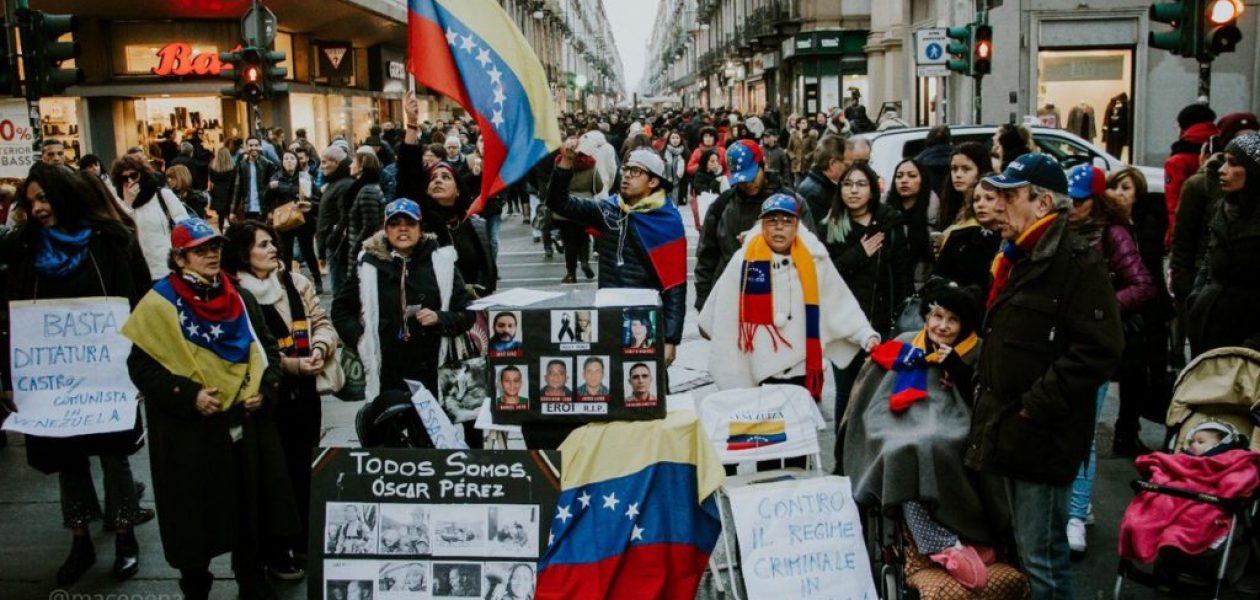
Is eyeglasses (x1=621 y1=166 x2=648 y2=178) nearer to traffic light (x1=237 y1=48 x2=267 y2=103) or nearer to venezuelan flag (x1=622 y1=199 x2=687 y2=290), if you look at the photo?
venezuelan flag (x1=622 y1=199 x2=687 y2=290)

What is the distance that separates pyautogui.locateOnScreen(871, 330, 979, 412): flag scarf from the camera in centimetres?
489

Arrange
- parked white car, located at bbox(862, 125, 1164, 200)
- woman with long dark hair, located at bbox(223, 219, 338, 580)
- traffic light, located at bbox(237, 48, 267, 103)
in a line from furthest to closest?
1. traffic light, located at bbox(237, 48, 267, 103)
2. parked white car, located at bbox(862, 125, 1164, 200)
3. woman with long dark hair, located at bbox(223, 219, 338, 580)

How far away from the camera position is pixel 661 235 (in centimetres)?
671

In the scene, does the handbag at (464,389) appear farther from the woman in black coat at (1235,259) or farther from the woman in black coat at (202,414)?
the woman in black coat at (1235,259)

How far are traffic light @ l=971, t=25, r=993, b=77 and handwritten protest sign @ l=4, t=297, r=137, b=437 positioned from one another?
13.5m

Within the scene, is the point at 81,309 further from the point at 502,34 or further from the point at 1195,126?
the point at 1195,126

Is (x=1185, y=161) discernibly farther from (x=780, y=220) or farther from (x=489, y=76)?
(x=489, y=76)

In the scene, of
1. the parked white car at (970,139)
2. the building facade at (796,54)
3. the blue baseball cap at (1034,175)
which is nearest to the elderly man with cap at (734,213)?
the blue baseball cap at (1034,175)

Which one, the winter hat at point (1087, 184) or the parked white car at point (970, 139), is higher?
the parked white car at point (970, 139)

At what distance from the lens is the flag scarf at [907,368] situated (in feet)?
16.0

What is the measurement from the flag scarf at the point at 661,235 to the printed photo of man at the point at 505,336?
2.19 metres


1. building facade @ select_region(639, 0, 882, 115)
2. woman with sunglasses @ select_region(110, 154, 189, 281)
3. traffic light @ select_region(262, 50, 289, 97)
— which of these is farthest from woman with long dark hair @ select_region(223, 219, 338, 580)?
building facade @ select_region(639, 0, 882, 115)

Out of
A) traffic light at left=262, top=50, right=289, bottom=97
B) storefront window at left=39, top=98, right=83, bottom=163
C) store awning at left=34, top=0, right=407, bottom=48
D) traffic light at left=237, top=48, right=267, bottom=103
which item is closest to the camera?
traffic light at left=237, top=48, right=267, bottom=103

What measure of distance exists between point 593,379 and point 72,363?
9.96ft
